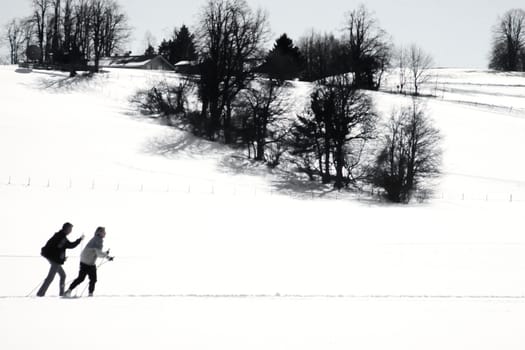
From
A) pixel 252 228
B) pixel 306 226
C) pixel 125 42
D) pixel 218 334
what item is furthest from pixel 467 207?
pixel 125 42

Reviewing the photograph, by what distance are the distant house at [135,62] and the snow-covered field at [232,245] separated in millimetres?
34643

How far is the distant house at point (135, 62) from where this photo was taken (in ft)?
292

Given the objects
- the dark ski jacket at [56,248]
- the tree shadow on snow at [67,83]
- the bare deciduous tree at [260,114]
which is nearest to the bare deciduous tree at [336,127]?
the bare deciduous tree at [260,114]

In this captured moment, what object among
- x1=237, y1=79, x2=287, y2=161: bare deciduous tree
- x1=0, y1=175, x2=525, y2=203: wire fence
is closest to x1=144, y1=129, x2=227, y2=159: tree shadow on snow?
x1=237, y1=79, x2=287, y2=161: bare deciduous tree

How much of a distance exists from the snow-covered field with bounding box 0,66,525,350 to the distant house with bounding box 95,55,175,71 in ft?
114

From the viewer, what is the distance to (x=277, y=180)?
140ft

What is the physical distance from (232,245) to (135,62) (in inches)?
2962

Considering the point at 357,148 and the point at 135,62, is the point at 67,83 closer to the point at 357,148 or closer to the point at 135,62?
the point at 135,62

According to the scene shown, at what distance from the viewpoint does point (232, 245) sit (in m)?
21.2

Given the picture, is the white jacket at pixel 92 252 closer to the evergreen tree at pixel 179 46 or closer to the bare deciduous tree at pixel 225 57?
the bare deciduous tree at pixel 225 57

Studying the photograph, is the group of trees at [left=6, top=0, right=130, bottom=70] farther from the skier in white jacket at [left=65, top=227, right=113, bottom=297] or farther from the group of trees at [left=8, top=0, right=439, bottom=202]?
the skier in white jacket at [left=65, top=227, right=113, bottom=297]

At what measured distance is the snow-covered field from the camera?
34.3ft

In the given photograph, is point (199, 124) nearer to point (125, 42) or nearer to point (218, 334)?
point (218, 334)

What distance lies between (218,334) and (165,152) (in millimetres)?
35118
